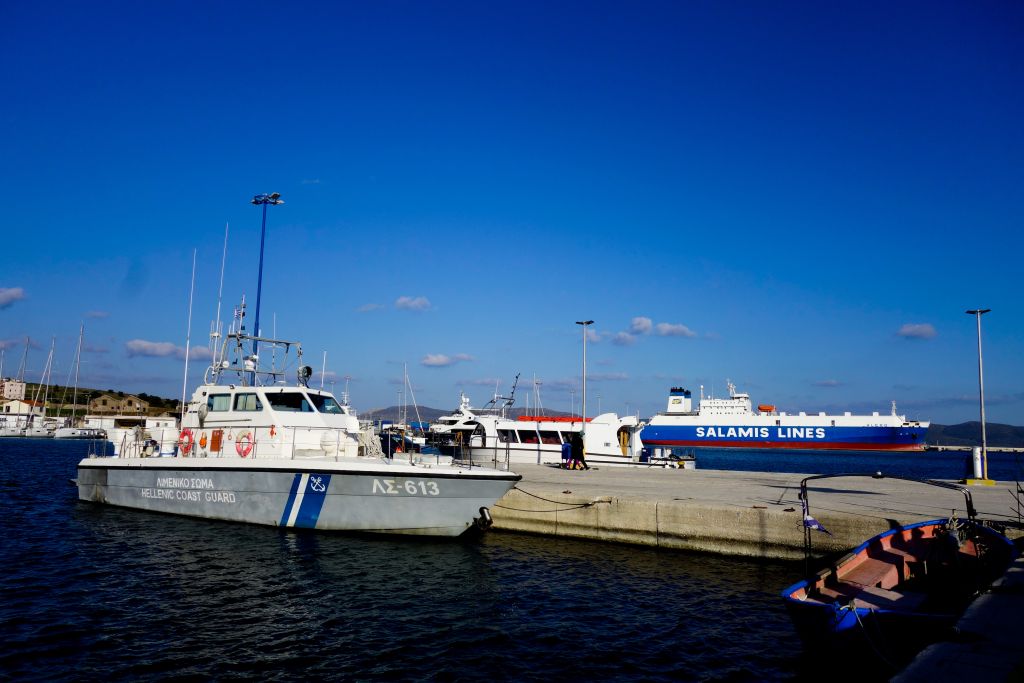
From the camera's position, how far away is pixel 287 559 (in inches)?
513

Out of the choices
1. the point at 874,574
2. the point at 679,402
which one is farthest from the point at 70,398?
the point at 874,574

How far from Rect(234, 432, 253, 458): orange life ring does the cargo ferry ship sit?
3042 inches

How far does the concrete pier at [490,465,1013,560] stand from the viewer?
1293 centimetres

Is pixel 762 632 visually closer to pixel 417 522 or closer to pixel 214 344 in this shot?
pixel 417 522

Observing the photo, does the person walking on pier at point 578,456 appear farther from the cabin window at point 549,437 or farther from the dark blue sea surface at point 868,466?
the dark blue sea surface at point 868,466

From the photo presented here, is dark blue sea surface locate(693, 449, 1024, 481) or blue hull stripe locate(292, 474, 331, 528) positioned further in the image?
dark blue sea surface locate(693, 449, 1024, 481)

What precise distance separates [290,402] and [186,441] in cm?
336

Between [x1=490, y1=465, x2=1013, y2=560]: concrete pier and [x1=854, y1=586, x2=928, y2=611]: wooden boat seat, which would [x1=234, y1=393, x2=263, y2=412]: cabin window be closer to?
[x1=490, y1=465, x2=1013, y2=560]: concrete pier

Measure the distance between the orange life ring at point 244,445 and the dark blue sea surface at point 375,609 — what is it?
6.40ft

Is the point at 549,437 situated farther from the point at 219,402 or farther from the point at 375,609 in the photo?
the point at 375,609

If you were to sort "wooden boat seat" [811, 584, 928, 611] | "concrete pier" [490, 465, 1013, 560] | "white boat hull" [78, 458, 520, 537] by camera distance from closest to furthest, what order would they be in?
"wooden boat seat" [811, 584, 928, 611], "concrete pier" [490, 465, 1013, 560], "white boat hull" [78, 458, 520, 537]

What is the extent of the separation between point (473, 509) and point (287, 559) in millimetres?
4073

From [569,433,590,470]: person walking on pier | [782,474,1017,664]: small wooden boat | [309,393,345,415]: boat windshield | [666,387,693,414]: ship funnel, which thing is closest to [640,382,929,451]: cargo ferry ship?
[666,387,693,414]: ship funnel

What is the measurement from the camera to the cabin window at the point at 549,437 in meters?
34.2
